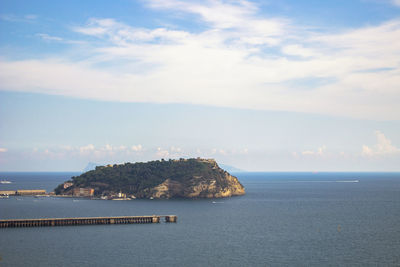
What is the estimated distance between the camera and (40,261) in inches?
3216

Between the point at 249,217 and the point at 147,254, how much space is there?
193 feet

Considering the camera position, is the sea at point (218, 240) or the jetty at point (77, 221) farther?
the jetty at point (77, 221)

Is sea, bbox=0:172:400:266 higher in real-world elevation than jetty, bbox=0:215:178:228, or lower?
lower

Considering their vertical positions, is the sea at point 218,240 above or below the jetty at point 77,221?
below

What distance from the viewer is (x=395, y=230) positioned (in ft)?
378

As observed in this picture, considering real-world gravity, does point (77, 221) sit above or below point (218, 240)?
above

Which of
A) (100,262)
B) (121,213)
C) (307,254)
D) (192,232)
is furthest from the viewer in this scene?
(121,213)

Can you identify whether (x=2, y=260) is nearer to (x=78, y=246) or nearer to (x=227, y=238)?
(x=78, y=246)

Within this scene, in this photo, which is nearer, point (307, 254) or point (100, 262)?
point (100, 262)

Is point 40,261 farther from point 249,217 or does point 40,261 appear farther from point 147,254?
point 249,217

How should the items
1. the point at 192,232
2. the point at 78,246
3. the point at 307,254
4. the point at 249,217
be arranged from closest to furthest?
the point at 307,254 < the point at 78,246 < the point at 192,232 < the point at 249,217

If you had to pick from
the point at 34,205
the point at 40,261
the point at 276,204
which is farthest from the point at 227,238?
the point at 34,205

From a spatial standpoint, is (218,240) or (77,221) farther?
(77,221)

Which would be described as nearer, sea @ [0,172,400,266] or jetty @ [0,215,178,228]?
sea @ [0,172,400,266]
